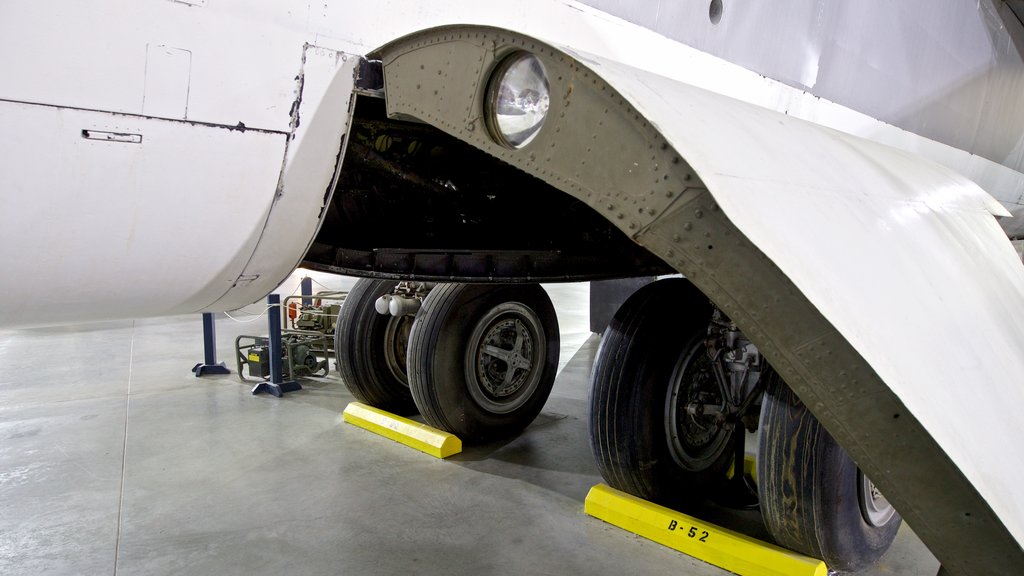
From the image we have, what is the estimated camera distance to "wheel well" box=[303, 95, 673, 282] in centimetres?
288

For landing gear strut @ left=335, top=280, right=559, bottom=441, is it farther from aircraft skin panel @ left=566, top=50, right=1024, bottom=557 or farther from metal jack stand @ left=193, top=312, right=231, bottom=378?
aircraft skin panel @ left=566, top=50, right=1024, bottom=557

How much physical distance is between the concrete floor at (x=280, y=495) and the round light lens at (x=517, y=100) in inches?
79.2

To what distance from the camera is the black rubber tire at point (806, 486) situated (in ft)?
8.77

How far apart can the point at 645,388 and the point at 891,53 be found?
222 cm

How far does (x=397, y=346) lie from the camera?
5.11m

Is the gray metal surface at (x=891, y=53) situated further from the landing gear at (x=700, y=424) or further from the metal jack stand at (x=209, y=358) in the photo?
the metal jack stand at (x=209, y=358)

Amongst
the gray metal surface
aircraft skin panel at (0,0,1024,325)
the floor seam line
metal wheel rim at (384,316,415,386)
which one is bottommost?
the floor seam line

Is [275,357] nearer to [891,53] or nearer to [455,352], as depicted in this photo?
[455,352]

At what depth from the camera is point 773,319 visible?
1.36m

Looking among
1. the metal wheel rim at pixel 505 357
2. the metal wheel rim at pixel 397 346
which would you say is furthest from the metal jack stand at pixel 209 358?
the metal wheel rim at pixel 505 357

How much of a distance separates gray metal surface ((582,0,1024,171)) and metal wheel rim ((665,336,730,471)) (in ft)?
4.70

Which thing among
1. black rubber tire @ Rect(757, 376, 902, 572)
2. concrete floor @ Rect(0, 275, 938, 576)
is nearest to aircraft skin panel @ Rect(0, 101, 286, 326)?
concrete floor @ Rect(0, 275, 938, 576)

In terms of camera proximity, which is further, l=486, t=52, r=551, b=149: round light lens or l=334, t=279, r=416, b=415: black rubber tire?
l=334, t=279, r=416, b=415: black rubber tire

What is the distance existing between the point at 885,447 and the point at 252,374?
216 inches
